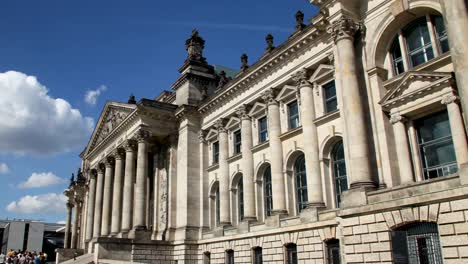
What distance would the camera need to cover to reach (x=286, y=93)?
2795 centimetres

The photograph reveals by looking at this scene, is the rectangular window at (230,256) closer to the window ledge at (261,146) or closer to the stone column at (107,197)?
the window ledge at (261,146)

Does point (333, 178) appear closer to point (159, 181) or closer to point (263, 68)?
point (263, 68)

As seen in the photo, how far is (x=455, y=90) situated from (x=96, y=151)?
3817 cm

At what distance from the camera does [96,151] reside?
47.2 metres

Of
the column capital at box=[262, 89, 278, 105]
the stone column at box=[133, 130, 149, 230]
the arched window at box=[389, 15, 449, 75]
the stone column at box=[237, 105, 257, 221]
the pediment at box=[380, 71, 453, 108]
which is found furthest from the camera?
the stone column at box=[133, 130, 149, 230]

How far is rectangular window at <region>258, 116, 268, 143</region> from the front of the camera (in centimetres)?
3041

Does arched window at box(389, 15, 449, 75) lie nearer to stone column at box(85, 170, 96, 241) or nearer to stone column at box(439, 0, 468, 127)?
stone column at box(439, 0, 468, 127)

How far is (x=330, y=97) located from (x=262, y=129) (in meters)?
6.89

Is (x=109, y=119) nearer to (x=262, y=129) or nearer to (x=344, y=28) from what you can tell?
(x=262, y=129)

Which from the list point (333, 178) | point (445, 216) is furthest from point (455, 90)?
point (333, 178)

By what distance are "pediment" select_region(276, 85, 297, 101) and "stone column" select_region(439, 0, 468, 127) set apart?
12032 millimetres

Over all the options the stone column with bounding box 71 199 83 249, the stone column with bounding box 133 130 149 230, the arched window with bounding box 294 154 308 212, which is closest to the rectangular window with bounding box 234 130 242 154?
the arched window with bounding box 294 154 308 212

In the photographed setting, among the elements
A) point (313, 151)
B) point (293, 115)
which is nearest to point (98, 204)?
point (293, 115)

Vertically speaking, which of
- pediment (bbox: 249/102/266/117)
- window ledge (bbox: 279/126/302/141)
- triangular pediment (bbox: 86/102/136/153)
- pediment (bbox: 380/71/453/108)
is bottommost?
pediment (bbox: 380/71/453/108)
